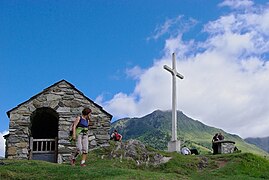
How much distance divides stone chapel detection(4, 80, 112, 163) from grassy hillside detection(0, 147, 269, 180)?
49.8 inches

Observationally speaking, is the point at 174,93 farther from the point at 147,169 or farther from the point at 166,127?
the point at 166,127

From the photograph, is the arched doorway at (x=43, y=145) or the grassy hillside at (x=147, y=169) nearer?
the grassy hillside at (x=147, y=169)

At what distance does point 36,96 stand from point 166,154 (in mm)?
6292

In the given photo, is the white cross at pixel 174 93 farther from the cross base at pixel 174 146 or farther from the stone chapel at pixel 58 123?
the stone chapel at pixel 58 123

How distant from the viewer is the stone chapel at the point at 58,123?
19.5 meters

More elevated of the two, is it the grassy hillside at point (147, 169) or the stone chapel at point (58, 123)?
the stone chapel at point (58, 123)

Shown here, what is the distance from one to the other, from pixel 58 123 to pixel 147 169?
4.92 meters

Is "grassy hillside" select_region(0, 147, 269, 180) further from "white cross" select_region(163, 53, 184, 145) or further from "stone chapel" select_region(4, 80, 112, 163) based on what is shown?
"white cross" select_region(163, 53, 184, 145)

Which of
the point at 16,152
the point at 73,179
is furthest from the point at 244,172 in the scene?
the point at 16,152

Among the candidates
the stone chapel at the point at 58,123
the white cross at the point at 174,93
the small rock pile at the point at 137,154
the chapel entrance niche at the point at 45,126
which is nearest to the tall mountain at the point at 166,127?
the white cross at the point at 174,93

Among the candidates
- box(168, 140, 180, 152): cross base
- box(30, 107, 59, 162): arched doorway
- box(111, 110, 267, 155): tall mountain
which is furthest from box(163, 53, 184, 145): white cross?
box(111, 110, 267, 155): tall mountain

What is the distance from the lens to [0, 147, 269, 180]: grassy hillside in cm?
1362

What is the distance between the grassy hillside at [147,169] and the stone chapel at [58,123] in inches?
49.8

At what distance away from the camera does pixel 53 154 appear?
20.1m
